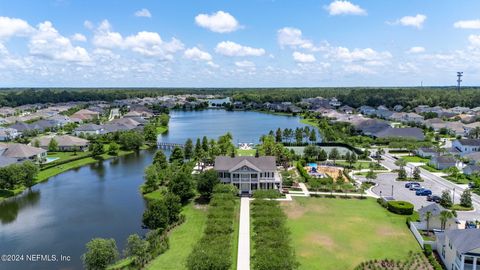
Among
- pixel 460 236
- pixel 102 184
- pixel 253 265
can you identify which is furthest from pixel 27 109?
pixel 460 236

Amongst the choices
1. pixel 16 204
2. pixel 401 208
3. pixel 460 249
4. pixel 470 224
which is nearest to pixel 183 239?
pixel 460 249

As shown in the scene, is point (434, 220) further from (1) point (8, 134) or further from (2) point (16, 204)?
(1) point (8, 134)

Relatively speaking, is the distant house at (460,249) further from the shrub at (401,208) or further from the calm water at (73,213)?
the calm water at (73,213)

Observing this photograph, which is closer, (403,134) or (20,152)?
(20,152)

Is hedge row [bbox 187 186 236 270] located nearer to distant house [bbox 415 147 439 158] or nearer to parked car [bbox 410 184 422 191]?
parked car [bbox 410 184 422 191]

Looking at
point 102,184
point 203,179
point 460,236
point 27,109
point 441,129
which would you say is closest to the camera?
point 460,236

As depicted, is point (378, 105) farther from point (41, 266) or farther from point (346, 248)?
point (41, 266)
